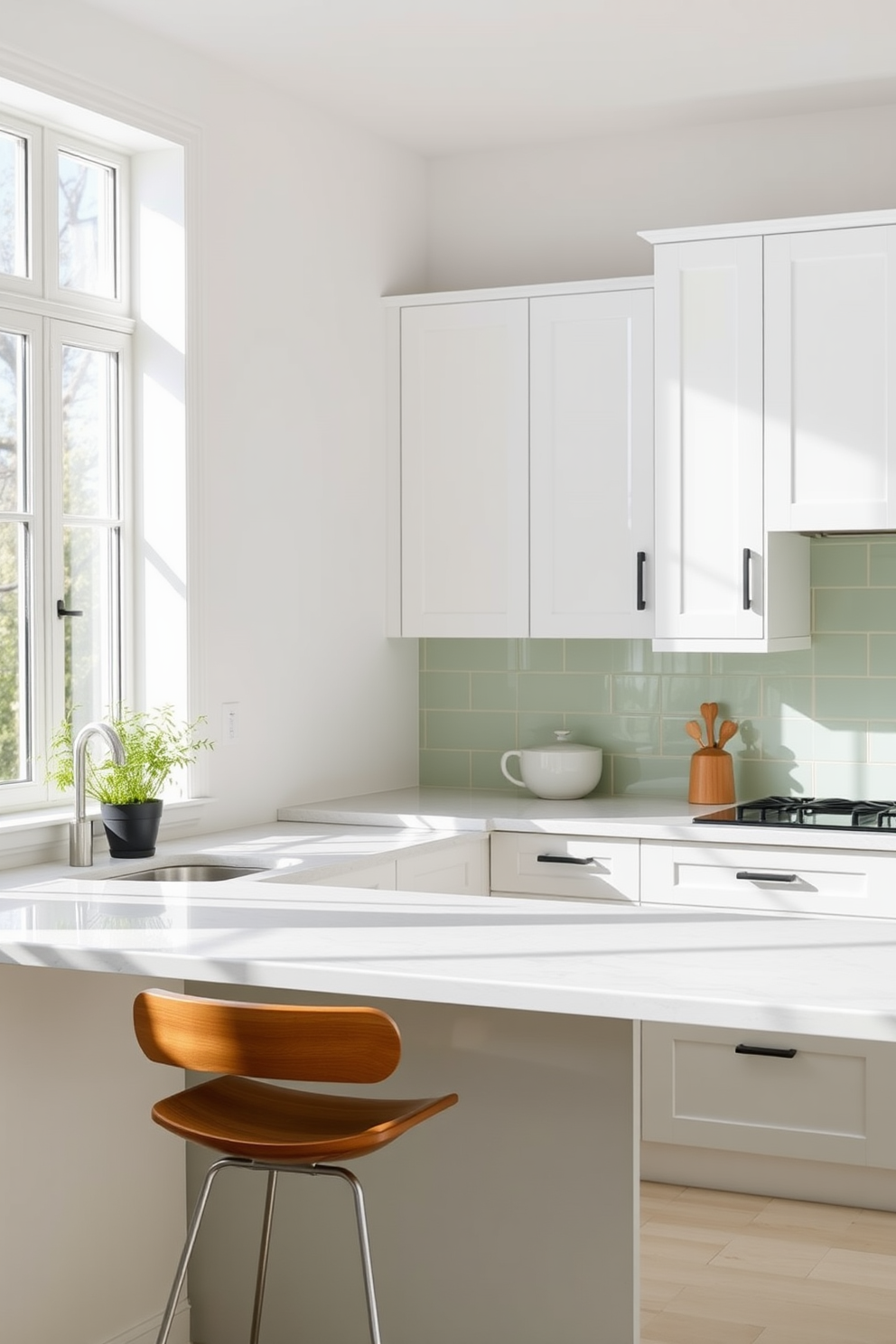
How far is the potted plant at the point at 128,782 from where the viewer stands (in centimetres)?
338

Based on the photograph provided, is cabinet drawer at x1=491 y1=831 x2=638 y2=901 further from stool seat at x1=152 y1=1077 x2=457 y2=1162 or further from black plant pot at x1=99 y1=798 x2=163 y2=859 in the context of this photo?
stool seat at x1=152 y1=1077 x2=457 y2=1162

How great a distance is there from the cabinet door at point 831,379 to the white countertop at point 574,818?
0.80 m

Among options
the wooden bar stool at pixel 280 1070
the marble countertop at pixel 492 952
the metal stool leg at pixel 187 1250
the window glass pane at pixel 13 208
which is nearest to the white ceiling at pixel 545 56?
the window glass pane at pixel 13 208

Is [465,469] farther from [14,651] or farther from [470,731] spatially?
[14,651]

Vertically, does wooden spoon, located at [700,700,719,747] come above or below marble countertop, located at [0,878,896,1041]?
above

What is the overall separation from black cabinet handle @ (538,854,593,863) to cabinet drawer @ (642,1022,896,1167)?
46cm

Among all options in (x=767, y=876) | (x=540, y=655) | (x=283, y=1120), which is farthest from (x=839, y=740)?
(x=283, y=1120)

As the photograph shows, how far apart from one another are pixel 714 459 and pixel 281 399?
46.0 inches

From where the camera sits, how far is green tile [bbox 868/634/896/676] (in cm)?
437

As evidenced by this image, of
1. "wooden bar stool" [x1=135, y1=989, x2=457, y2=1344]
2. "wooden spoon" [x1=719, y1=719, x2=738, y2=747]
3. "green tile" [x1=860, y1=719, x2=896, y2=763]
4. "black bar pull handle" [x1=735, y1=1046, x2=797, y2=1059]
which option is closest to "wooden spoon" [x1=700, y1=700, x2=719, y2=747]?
"wooden spoon" [x1=719, y1=719, x2=738, y2=747]

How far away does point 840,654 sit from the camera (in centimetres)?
443

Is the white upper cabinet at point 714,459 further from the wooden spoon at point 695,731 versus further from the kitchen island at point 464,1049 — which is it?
the kitchen island at point 464,1049

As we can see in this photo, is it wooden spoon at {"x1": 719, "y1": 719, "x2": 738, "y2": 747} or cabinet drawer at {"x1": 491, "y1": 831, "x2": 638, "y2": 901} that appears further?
wooden spoon at {"x1": 719, "y1": 719, "x2": 738, "y2": 747}

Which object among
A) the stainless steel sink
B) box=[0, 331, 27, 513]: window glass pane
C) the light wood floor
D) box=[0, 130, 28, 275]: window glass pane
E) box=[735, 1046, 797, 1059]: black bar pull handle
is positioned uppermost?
box=[0, 130, 28, 275]: window glass pane
